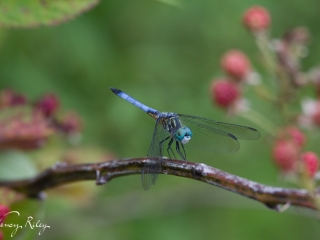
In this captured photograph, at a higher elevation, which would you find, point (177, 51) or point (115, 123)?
point (177, 51)

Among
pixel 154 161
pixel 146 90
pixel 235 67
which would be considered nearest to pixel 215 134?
pixel 235 67

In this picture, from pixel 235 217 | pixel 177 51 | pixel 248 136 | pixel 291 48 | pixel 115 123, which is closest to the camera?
pixel 248 136

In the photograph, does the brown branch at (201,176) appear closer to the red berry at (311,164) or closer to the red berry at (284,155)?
the red berry at (311,164)

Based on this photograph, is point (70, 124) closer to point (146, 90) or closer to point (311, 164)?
point (311, 164)

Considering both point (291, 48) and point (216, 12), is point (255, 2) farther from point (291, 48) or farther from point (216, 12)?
point (291, 48)

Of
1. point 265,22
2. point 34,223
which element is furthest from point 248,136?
point 34,223

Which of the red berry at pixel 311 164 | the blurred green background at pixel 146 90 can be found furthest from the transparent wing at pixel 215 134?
the blurred green background at pixel 146 90

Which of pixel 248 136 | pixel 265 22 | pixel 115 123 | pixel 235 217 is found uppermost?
pixel 115 123
